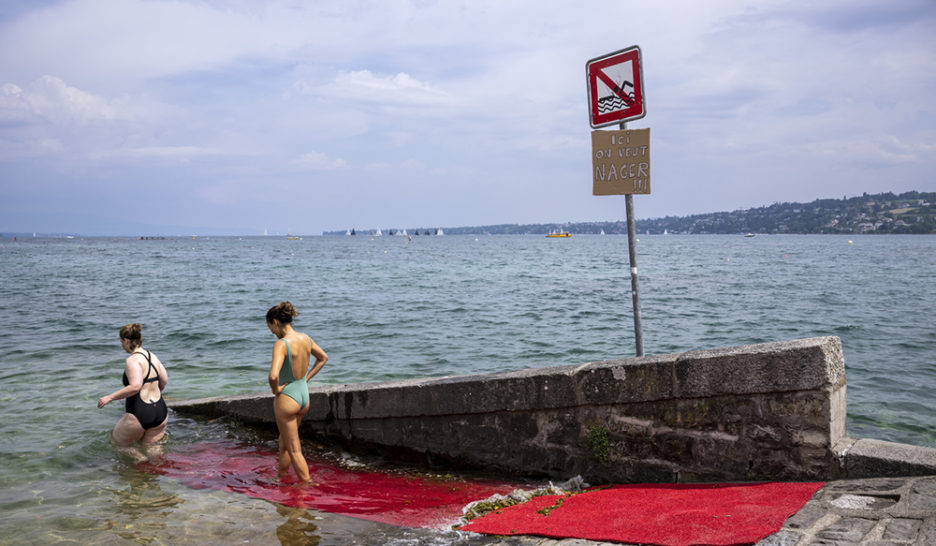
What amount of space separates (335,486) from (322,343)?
1215 centimetres

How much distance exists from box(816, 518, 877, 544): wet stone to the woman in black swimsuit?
250 inches

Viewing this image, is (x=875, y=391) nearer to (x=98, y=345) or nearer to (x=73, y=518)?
(x=73, y=518)

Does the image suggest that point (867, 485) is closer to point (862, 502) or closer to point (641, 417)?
point (862, 502)

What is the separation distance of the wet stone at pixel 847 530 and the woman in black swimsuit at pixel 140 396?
6.35 meters

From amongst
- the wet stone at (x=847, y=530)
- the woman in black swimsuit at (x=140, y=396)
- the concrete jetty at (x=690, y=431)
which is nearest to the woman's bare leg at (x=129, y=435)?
the woman in black swimsuit at (x=140, y=396)

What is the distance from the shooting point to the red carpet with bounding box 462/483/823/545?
3.88m

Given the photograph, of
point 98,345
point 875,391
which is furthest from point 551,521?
point 98,345

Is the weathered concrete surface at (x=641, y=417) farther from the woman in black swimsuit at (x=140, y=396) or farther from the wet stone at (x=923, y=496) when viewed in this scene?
the woman in black swimsuit at (x=140, y=396)

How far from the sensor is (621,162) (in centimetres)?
586

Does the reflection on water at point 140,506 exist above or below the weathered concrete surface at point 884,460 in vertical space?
below

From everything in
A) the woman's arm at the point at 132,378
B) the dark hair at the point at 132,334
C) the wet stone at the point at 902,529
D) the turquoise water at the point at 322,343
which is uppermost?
the dark hair at the point at 132,334

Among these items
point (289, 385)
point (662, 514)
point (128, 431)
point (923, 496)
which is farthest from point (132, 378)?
point (923, 496)

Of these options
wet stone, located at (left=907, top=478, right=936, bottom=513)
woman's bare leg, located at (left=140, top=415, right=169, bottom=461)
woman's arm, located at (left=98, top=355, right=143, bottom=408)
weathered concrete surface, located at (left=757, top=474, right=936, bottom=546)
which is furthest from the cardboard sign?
woman's bare leg, located at (left=140, top=415, right=169, bottom=461)

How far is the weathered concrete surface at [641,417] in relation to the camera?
4.66 m
